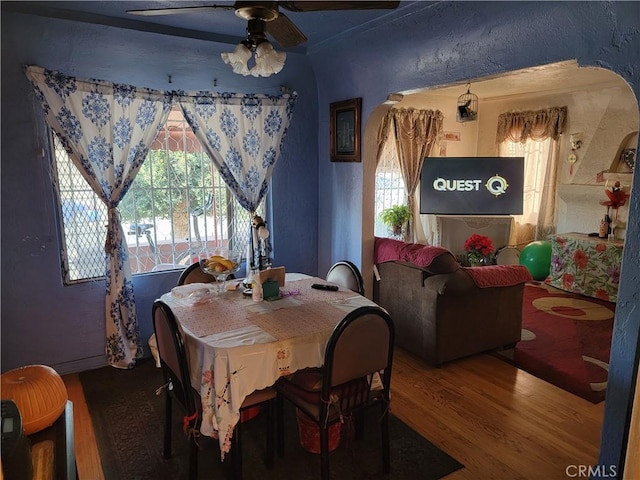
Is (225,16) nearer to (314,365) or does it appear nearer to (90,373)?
(314,365)

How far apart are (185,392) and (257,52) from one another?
5.09ft

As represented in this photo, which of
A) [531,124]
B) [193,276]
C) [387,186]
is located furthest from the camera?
[531,124]

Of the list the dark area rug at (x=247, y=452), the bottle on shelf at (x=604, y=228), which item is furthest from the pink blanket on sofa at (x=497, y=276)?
the bottle on shelf at (x=604, y=228)

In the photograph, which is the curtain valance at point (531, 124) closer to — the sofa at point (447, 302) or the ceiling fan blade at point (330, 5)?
the sofa at point (447, 302)

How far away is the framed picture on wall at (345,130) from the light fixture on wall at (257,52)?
68.4 inches

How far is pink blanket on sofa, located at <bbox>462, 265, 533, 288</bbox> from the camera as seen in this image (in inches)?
128

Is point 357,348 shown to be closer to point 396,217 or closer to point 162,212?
point 162,212

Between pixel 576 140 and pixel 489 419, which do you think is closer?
pixel 489 419

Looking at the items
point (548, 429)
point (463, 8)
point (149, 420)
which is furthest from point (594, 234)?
point (149, 420)

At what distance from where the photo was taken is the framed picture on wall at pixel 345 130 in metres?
3.63

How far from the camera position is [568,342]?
3773mm

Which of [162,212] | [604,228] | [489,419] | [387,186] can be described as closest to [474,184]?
[387,186]

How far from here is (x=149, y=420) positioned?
2676 mm

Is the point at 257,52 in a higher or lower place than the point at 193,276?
higher
